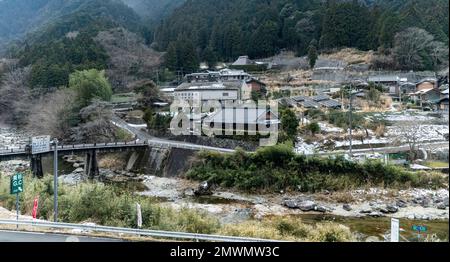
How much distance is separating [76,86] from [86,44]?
487 inches

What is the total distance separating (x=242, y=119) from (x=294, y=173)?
513 centimetres

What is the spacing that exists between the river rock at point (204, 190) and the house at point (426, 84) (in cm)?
1801

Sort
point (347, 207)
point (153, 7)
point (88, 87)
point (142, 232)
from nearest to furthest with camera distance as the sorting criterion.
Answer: point (142, 232) → point (347, 207) → point (88, 87) → point (153, 7)

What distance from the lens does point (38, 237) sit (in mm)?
6328

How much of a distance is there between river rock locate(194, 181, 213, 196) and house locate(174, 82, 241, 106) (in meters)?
12.5

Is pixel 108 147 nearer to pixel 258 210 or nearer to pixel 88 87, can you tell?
pixel 88 87

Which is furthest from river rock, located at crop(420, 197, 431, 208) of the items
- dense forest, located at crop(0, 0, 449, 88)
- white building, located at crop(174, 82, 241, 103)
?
white building, located at crop(174, 82, 241, 103)

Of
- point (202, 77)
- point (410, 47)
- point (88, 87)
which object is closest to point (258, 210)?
point (88, 87)

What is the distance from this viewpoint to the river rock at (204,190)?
52.6 feet

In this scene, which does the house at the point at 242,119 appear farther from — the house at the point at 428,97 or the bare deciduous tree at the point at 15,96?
the bare deciduous tree at the point at 15,96

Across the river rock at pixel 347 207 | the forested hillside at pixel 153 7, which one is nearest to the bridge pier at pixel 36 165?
the river rock at pixel 347 207
